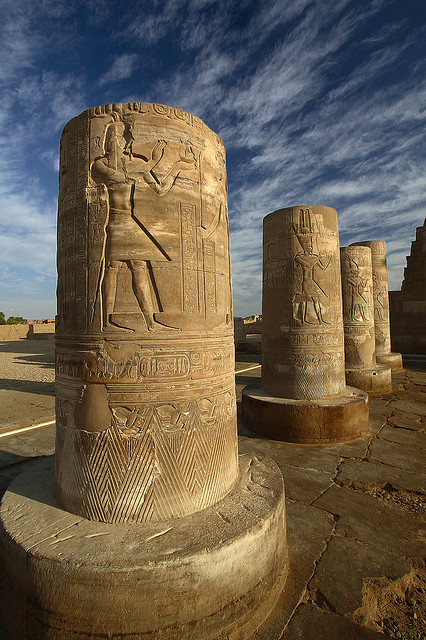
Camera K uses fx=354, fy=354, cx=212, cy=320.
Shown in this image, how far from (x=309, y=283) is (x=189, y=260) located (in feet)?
11.0

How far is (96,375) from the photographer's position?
7.21 feet

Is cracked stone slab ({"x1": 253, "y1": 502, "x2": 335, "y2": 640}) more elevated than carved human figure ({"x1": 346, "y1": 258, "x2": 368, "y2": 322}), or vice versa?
carved human figure ({"x1": 346, "y1": 258, "x2": 368, "y2": 322})

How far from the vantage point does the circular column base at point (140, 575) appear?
1.71 m

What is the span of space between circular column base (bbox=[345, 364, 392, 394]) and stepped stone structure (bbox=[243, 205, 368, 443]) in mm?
2467

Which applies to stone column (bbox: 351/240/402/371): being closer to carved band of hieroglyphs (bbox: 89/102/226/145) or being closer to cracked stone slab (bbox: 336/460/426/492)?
cracked stone slab (bbox: 336/460/426/492)

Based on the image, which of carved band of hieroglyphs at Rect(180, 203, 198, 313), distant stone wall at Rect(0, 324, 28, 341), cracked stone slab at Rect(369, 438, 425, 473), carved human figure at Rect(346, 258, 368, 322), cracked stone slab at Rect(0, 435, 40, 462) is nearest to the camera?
carved band of hieroglyphs at Rect(180, 203, 198, 313)

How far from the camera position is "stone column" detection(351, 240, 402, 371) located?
33.5 feet

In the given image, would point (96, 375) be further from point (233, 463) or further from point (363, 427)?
point (363, 427)

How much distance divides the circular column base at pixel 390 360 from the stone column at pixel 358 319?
185 cm

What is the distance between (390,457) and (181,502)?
3.27 meters

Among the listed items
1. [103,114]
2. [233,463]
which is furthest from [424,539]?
[103,114]

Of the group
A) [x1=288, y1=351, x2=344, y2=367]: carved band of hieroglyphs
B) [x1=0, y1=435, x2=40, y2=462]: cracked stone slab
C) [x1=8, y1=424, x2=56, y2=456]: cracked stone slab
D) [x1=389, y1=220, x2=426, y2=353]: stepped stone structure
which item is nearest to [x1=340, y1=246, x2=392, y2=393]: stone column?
[x1=288, y1=351, x2=344, y2=367]: carved band of hieroglyphs

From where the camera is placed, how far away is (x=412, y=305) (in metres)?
14.4

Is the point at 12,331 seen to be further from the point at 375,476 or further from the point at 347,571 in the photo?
the point at 347,571
